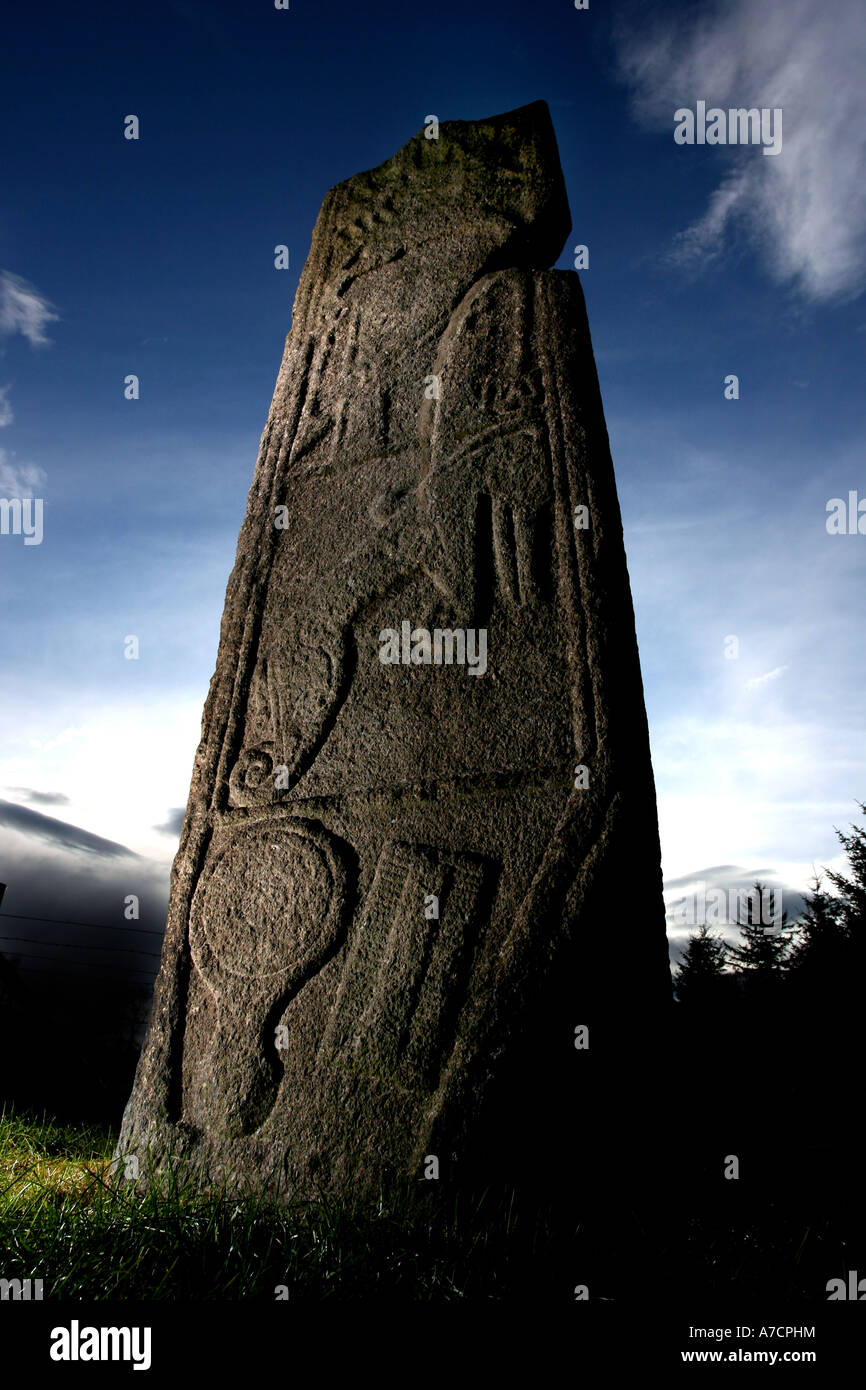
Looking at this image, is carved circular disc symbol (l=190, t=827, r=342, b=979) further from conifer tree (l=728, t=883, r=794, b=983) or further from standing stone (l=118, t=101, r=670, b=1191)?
conifer tree (l=728, t=883, r=794, b=983)

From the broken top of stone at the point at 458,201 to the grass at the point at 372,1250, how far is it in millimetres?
3275

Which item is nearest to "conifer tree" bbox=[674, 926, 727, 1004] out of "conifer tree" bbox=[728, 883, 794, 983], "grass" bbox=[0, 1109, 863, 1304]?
"conifer tree" bbox=[728, 883, 794, 983]

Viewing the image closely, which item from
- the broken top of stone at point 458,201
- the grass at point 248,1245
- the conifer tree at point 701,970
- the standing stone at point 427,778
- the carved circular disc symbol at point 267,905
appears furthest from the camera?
the conifer tree at point 701,970

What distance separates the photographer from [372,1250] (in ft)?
6.49

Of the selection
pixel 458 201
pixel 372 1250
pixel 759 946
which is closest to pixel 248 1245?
pixel 372 1250

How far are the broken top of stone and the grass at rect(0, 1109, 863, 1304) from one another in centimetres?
327

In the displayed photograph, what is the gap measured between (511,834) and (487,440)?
1.39m

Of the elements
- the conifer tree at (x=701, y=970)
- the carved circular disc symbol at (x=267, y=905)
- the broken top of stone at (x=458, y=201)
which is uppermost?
the broken top of stone at (x=458, y=201)

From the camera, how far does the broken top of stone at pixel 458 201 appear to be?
3646mm

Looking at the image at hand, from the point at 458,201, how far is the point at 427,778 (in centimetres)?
252

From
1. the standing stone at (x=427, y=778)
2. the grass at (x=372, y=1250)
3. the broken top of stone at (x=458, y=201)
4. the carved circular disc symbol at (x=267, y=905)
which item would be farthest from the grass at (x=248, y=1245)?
the broken top of stone at (x=458, y=201)

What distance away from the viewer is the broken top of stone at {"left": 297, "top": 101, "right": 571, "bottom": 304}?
144 inches

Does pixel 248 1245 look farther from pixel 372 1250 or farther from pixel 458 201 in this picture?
pixel 458 201

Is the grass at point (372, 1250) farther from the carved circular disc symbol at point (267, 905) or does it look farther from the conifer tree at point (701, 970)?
the conifer tree at point (701, 970)
